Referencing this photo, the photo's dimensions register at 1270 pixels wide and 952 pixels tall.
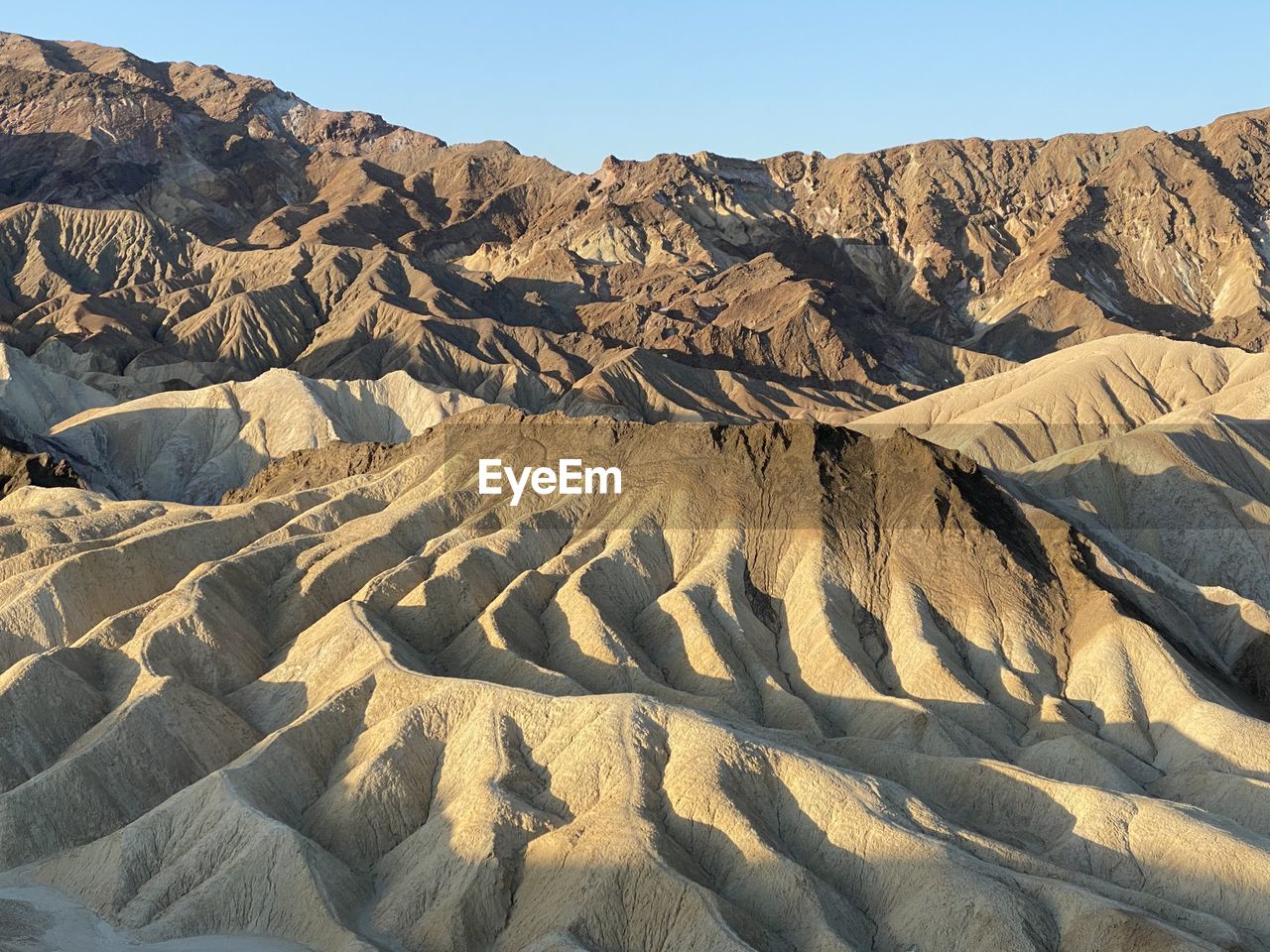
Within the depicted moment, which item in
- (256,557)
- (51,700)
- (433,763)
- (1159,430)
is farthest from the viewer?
(1159,430)

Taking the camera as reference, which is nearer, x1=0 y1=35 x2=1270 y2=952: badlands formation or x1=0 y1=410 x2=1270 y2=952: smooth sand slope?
x1=0 y1=35 x2=1270 y2=952: badlands formation

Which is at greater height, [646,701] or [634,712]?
[646,701]

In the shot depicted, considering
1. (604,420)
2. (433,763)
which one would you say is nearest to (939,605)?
(604,420)

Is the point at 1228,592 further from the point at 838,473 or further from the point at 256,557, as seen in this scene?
the point at 256,557

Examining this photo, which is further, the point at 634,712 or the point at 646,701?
the point at 646,701

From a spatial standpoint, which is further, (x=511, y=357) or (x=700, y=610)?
(x=511, y=357)

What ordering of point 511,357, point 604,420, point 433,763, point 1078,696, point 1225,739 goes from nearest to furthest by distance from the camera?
point 433,763 → point 1225,739 → point 1078,696 → point 604,420 → point 511,357

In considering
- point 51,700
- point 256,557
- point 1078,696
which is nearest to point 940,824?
point 1078,696

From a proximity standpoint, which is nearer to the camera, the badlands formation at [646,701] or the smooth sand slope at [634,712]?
the badlands formation at [646,701]

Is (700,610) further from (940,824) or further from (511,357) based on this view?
(511,357)

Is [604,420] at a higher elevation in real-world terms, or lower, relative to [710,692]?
higher
